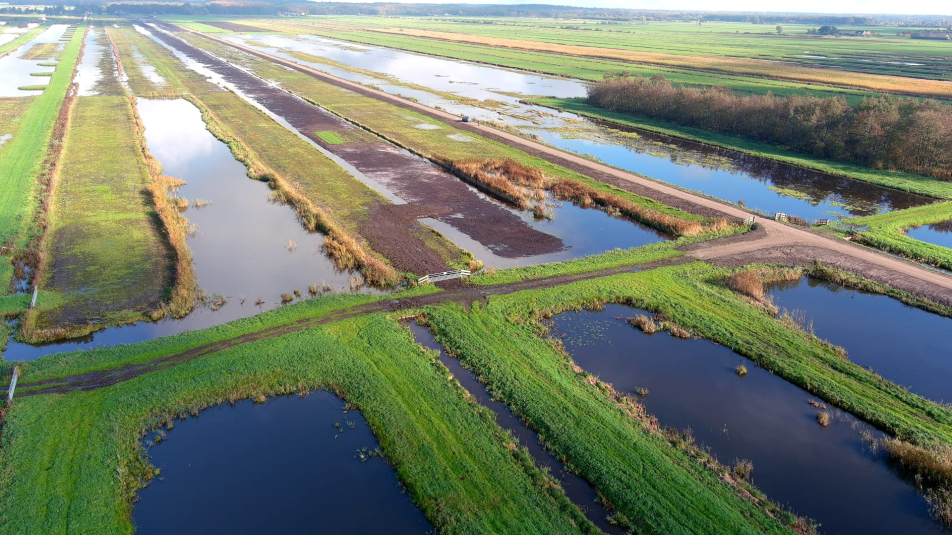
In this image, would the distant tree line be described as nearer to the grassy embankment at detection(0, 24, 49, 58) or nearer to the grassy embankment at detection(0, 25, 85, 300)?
the grassy embankment at detection(0, 25, 85, 300)

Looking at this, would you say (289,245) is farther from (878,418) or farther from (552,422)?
(878,418)

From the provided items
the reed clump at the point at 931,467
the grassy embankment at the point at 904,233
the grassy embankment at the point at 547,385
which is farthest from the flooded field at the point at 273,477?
the grassy embankment at the point at 904,233

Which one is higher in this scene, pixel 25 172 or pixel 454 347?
pixel 25 172

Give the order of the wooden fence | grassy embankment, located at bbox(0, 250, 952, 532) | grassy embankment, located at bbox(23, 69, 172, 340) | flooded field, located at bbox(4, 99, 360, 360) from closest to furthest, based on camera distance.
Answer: grassy embankment, located at bbox(0, 250, 952, 532) → flooded field, located at bbox(4, 99, 360, 360) → grassy embankment, located at bbox(23, 69, 172, 340) → the wooden fence

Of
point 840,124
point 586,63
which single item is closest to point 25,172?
point 840,124

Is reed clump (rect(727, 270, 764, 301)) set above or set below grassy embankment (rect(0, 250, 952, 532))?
above

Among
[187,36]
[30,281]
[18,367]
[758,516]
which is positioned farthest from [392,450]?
[187,36]

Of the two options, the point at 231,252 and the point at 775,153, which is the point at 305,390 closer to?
the point at 231,252

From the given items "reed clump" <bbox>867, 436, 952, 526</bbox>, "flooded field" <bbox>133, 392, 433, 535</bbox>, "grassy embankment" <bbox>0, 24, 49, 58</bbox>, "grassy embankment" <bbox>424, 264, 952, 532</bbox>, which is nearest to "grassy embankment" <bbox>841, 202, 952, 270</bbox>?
"grassy embankment" <bbox>424, 264, 952, 532</bbox>
